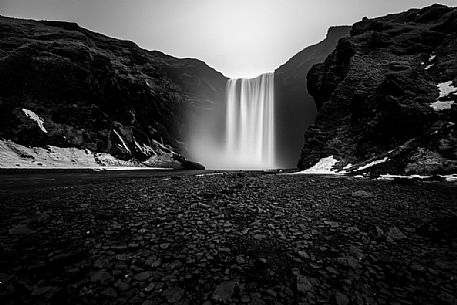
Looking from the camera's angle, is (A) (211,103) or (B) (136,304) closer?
(B) (136,304)

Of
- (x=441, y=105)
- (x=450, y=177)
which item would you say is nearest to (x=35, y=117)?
(x=450, y=177)

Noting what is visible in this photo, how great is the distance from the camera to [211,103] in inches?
3885

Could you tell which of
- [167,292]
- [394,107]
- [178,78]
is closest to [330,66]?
[394,107]

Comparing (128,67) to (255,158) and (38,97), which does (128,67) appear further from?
(255,158)

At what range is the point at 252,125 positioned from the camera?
300ft

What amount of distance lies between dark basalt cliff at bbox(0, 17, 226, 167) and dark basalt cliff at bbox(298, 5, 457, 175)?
4284 cm

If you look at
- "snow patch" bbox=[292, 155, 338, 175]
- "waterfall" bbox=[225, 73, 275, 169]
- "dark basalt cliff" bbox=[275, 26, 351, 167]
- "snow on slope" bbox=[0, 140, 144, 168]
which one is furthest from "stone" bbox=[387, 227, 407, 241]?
"dark basalt cliff" bbox=[275, 26, 351, 167]

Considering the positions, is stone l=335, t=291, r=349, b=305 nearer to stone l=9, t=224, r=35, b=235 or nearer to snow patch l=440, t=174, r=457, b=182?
stone l=9, t=224, r=35, b=235

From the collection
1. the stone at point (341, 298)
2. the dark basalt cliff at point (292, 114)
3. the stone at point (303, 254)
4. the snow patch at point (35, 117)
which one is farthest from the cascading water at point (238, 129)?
the stone at point (341, 298)

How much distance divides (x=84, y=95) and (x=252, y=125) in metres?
58.4

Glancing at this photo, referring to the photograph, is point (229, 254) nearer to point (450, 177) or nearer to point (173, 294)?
point (173, 294)

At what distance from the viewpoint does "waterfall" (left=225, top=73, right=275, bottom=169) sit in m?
89.8

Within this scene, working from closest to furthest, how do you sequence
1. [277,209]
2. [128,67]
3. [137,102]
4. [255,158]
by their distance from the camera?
[277,209]
[137,102]
[128,67]
[255,158]

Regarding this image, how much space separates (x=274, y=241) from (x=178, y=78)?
94.7 meters
